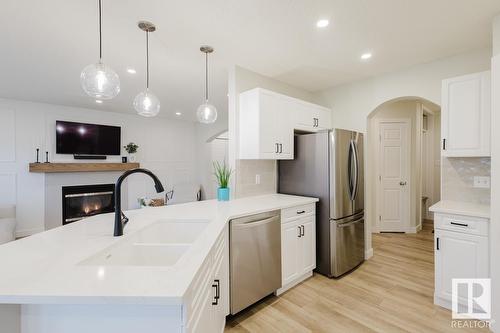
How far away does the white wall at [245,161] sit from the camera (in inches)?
112

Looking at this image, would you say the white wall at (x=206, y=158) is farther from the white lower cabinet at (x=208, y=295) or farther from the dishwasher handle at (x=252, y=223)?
the white lower cabinet at (x=208, y=295)

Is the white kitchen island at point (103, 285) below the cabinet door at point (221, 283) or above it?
above

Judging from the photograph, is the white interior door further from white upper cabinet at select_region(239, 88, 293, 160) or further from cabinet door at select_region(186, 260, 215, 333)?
cabinet door at select_region(186, 260, 215, 333)

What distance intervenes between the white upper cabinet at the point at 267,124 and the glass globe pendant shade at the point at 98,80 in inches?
55.8

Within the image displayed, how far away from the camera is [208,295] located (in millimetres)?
1269

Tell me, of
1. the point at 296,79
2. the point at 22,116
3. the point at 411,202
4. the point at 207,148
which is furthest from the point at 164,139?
the point at 411,202

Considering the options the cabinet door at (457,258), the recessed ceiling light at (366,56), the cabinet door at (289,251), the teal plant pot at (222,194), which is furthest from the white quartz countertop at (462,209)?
the teal plant pot at (222,194)

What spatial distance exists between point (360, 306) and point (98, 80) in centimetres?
303

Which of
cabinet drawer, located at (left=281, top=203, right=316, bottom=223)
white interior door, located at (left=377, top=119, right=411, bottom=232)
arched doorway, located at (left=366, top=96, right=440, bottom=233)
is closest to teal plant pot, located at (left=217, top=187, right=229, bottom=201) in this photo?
cabinet drawer, located at (left=281, top=203, right=316, bottom=223)

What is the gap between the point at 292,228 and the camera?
Result: 2555 mm

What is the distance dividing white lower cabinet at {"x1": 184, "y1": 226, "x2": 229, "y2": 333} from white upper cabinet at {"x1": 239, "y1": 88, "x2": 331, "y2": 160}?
3.77 ft

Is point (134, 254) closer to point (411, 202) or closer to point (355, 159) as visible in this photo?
point (355, 159)

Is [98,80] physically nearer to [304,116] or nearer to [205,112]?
[205,112]

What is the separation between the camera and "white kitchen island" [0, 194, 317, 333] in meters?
0.79
